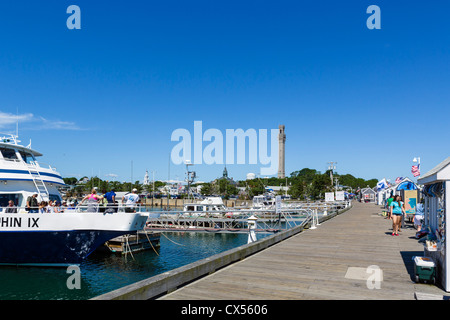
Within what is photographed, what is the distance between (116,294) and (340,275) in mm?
5036

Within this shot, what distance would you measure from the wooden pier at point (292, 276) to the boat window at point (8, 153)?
16510mm

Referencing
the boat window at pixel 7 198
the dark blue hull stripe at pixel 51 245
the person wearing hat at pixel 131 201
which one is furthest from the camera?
the boat window at pixel 7 198

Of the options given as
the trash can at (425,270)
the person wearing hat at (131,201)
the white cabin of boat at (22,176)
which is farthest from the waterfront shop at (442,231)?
the white cabin of boat at (22,176)

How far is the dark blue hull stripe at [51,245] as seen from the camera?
17.4m

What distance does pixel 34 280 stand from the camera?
17.4 metres

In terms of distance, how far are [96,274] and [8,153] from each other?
8.70m

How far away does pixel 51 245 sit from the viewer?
57.5ft

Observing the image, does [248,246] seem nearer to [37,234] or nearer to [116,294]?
[116,294]

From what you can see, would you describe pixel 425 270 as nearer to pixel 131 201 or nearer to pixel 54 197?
pixel 131 201

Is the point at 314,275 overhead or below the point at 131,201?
below

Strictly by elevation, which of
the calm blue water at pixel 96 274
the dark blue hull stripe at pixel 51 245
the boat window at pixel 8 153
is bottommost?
the calm blue water at pixel 96 274

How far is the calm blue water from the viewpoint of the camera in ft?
53.1

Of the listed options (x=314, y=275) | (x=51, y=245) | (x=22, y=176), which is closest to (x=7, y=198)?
(x=22, y=176)

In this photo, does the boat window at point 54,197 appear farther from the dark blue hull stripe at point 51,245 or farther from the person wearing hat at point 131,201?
the person wearing hat at point 131,201
